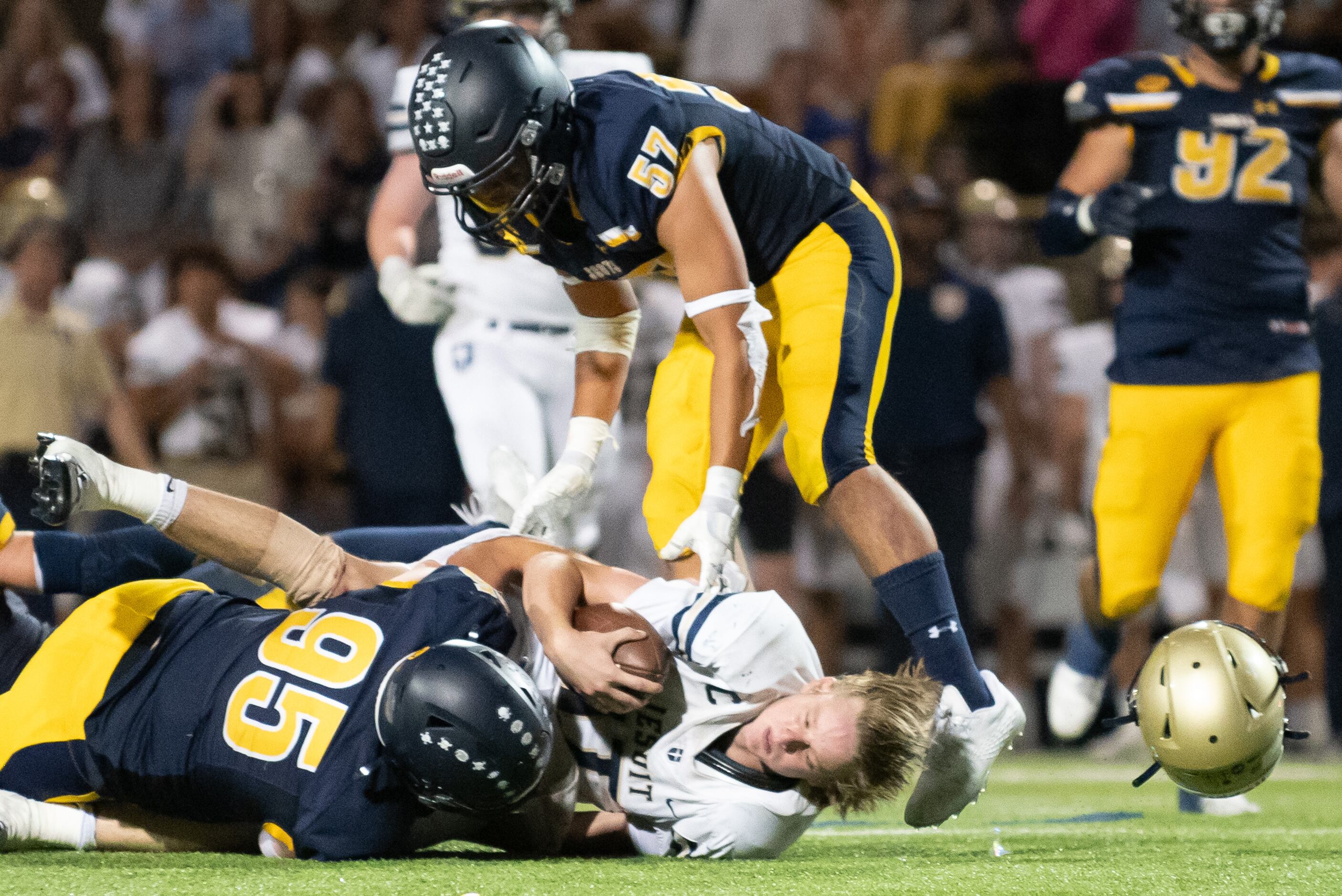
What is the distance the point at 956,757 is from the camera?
3406mm

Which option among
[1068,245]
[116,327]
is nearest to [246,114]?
[116,327]

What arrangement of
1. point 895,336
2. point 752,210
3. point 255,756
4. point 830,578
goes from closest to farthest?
point 255,756 → point 752,210 → point 895,336 → point 830,578

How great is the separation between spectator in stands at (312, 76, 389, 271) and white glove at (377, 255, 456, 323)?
9.81 ft

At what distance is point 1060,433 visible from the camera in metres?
7.13

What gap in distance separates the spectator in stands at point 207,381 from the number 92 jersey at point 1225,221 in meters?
3.82

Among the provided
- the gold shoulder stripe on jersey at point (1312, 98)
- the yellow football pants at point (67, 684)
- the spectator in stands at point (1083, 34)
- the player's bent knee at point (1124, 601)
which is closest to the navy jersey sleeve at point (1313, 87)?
the gold shoulder stripe on jersey at point (1312, 98)

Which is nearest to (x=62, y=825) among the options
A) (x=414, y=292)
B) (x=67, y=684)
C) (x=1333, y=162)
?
(x=67, y=684)

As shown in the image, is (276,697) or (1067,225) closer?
(276,697)

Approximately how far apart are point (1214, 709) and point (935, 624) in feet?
1.88

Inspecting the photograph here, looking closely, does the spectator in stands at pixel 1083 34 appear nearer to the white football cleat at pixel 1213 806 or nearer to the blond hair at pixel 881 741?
the white football cleat at pixel 1213 806

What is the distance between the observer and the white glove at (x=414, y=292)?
486 centimetres

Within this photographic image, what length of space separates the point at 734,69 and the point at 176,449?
12.0 ft

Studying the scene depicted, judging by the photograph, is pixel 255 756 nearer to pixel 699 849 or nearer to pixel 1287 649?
pixel 699 849

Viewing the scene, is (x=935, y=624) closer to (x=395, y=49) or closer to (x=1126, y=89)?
(x=1126, y=89)
